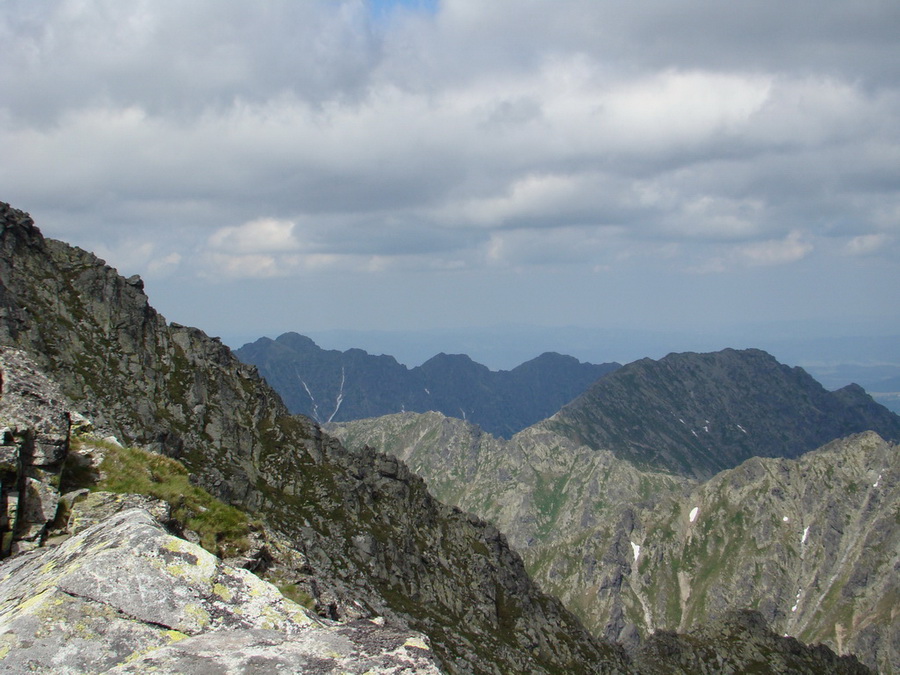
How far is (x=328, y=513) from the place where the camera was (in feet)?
334

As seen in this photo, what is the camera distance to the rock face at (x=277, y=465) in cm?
8975

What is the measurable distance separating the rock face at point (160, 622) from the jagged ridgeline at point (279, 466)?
242ft

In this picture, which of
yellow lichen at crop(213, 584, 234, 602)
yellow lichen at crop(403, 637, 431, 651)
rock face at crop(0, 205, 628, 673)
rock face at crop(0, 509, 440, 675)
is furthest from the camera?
rock face at crop(0, 205, 628, 673)

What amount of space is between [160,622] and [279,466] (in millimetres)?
102476

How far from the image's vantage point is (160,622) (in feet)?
26.8

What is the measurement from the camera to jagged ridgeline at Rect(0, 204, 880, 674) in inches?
3521

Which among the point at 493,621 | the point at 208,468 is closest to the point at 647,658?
the point at 493,621

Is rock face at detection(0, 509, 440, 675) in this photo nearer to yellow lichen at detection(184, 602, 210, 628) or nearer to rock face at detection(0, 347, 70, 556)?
yellow lichen at detection(184, 602, 210, 628)

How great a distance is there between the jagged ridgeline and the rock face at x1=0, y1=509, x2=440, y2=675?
7374cm

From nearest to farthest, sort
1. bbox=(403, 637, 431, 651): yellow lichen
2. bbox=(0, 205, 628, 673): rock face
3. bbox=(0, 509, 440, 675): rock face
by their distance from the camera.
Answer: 1. bbox=(0, 509, 440, 675): rock face
2. bbox=(403, 637, 431, 651): yellow lichen
3. bbox=(0, 205, 628, 673): rock face

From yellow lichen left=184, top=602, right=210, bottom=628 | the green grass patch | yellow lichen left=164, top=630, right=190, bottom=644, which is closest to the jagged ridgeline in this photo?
the green grass patch

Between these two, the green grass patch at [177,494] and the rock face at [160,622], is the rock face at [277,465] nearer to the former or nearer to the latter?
the green grass patch at [177,494]

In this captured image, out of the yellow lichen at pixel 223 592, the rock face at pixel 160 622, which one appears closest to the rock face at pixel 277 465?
the rock face at pixel 160 622

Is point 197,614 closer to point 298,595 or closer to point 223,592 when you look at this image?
point 223,592
